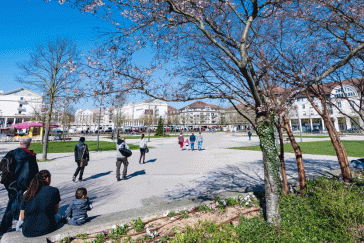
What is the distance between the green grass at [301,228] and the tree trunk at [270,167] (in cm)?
30

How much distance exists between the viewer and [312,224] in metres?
3.35

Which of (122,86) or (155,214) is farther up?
(122,86)

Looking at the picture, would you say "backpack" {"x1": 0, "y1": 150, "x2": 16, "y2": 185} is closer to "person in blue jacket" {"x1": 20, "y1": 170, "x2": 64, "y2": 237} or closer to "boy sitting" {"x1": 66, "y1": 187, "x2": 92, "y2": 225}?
"person in blue jacket" {"x1": 20, "y1": 170, "x2": 64, "y2": 237}

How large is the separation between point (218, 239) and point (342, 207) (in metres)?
2.28

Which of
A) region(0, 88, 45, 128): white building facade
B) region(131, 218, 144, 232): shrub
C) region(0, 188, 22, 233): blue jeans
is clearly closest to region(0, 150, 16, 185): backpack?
region(0, 188, 22, 233): blue jeans

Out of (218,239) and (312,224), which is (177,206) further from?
(312,224)

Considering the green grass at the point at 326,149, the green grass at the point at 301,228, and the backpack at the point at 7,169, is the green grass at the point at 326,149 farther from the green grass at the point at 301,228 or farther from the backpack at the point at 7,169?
the backpack at the point at 7,169

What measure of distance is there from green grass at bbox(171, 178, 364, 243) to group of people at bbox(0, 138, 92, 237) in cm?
223

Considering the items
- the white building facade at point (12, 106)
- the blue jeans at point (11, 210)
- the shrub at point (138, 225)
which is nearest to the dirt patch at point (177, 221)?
the shrub at point (138, 225)

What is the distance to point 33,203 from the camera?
3.14 m

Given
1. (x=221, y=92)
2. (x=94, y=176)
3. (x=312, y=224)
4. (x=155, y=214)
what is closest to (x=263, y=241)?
(x=312, y=224)

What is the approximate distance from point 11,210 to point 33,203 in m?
1.07

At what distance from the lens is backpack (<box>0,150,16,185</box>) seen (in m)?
3.56

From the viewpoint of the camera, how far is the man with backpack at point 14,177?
11.8 ft
